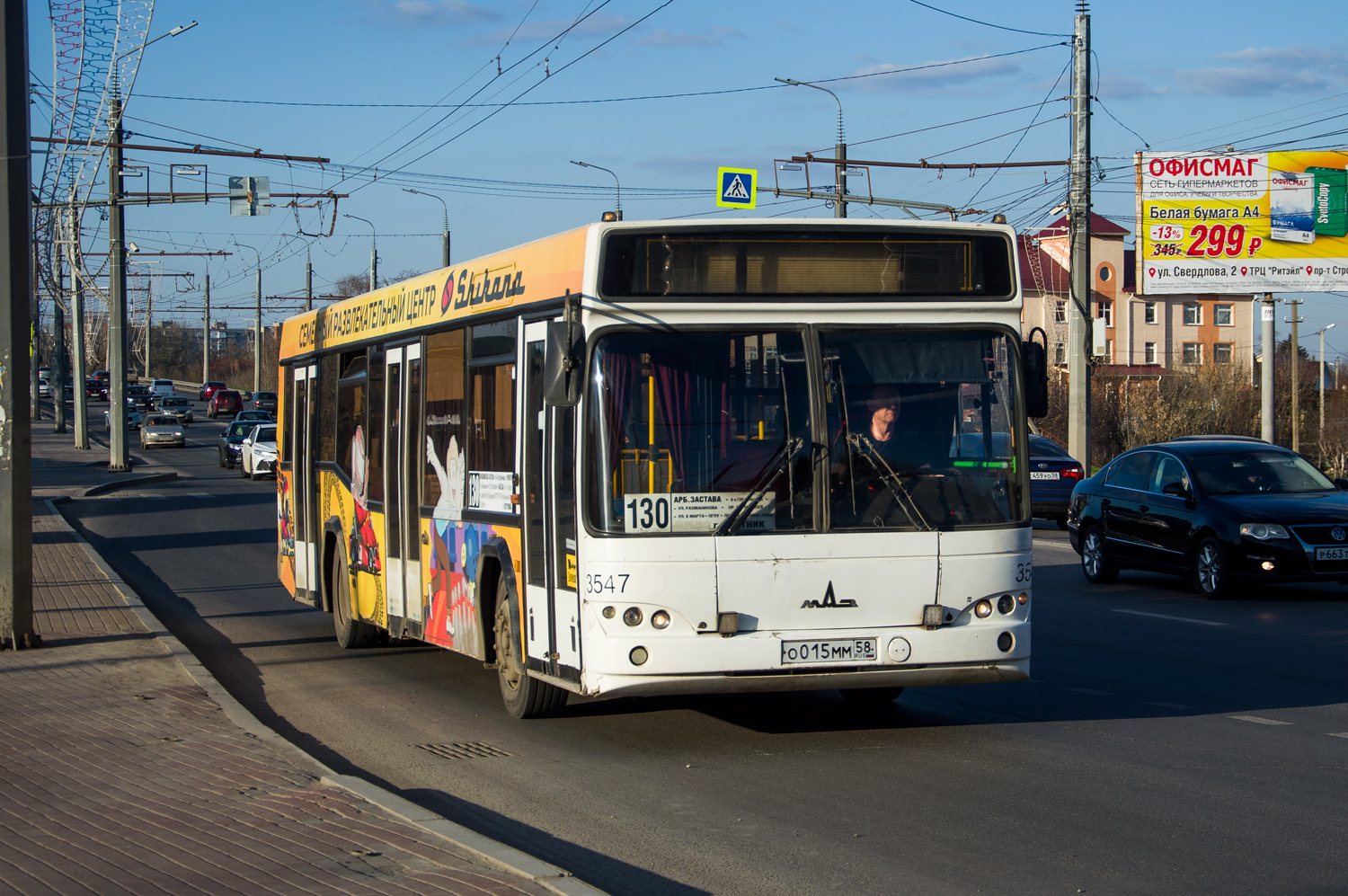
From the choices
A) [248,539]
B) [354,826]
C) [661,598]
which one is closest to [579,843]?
[354,826]

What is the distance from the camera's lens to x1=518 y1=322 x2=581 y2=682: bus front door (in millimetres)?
7633

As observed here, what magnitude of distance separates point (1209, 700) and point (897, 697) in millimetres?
1994

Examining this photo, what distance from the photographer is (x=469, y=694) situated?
1014 cm

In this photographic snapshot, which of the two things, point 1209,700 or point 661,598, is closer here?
point 661,598

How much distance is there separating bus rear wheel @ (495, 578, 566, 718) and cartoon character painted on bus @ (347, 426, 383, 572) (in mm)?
2616

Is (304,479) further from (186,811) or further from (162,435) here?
(162,435)

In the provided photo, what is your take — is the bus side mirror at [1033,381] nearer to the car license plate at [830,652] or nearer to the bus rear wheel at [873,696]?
the car license plate at [830,652]

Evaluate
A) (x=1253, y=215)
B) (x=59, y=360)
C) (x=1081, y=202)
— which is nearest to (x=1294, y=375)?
(x=1253, y=215)

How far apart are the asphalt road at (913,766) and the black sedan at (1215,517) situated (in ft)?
3.96

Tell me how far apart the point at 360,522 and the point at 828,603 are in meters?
5.48

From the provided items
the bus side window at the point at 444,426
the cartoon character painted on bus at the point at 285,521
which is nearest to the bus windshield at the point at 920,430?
the bus side window at the point at 444,426

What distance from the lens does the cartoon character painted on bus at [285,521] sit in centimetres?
1434

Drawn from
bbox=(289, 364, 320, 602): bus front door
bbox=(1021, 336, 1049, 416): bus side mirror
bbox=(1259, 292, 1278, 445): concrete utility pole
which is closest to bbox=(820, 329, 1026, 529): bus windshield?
bbox=(1021, 336, 1049, 416): bus side mirror

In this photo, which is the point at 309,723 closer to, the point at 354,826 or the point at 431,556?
the point at 431,556
